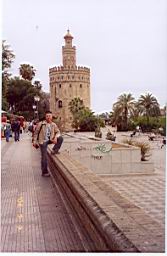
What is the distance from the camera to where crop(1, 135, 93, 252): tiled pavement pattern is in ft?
8.15

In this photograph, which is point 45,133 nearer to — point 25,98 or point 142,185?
point 142,185

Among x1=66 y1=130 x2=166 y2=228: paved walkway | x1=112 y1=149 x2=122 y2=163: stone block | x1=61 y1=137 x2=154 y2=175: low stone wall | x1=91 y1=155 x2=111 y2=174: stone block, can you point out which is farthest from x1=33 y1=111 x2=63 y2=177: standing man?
x1=112 y1=149 x2=122 y2=163: stone block

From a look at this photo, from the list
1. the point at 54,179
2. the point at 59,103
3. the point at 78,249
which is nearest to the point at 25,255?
the point at 78,249

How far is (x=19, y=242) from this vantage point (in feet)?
8.35

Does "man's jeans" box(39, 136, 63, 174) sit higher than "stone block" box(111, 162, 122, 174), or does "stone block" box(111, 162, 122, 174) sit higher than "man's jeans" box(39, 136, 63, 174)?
"man's jeans" box(39, 136, 63, 174)

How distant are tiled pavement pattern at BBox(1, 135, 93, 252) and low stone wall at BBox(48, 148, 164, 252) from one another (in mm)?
130

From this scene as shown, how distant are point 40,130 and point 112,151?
4.18m

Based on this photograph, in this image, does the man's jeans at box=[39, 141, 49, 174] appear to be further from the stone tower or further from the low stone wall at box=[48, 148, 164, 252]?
the low stone wall at box=[48, 148, 164, 252]

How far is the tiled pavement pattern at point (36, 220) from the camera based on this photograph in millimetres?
2484

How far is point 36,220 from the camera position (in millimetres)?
3070

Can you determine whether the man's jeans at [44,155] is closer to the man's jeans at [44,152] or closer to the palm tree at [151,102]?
the man's jeans at [44,152]

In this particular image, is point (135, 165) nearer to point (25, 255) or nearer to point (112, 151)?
point (112, 151)

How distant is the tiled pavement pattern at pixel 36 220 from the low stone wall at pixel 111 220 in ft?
0.43

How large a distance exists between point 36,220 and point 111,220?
1.16 meters
